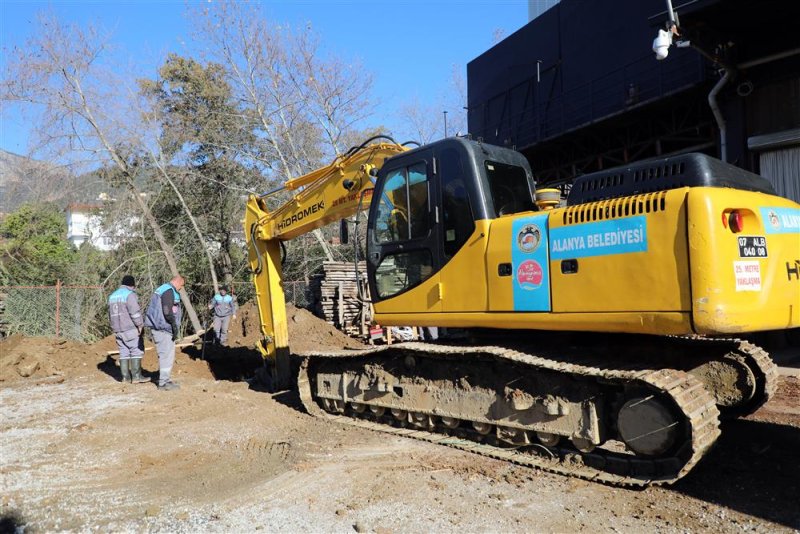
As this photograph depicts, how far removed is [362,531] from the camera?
3475 mm

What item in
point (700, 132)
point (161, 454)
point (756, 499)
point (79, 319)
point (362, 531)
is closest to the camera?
point (362, 531)

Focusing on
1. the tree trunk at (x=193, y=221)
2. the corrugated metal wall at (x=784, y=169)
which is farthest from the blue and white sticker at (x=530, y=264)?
the tree trunk at (x=193, y=221)

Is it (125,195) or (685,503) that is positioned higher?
(125,195)

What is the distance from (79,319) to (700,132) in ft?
52.7

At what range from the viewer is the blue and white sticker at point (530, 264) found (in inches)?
171

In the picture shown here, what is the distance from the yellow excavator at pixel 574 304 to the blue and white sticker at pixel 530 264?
1cm

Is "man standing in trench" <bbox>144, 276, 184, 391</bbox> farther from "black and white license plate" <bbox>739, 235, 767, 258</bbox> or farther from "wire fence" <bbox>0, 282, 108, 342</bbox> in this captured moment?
"black and white license plate" <bbox>739, 235, 767, 258</bbox>

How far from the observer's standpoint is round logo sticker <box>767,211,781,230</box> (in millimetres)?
3968

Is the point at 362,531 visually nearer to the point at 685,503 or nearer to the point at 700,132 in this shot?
the point at 685,503

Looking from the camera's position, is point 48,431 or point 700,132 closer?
point 48,431

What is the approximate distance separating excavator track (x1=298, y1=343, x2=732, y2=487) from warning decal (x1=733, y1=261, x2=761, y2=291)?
77 centimetres

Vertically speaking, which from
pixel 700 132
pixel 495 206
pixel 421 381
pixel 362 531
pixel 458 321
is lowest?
pixel 362 531

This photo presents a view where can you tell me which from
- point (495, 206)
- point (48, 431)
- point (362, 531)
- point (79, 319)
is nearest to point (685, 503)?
point (362, 531)

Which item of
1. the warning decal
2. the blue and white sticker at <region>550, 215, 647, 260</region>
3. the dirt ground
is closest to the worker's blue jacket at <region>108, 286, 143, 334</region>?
the dirt ground
